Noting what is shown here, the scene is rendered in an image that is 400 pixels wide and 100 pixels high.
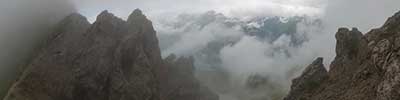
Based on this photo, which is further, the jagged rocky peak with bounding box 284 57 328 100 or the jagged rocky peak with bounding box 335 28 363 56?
the jagged rocky peak with bounding box 335 28 363 56

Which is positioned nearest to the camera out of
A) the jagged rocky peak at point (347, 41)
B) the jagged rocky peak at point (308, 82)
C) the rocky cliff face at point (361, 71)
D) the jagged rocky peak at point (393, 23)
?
the rocky cliff face at point (361, 71)

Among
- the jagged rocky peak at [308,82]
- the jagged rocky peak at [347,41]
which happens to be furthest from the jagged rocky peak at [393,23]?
the jagged rocky peak at [308,82]

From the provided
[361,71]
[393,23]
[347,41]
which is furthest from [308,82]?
A: [393,23]

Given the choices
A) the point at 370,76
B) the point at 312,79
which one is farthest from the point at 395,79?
the point at 312,79

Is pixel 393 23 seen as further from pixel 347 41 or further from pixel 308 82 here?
pixel 347 41

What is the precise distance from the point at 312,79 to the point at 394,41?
36.9 metres

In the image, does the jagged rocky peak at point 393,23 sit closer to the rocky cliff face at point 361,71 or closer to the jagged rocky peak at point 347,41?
the rocky cliff face at point 361,71

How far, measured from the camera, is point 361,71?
313 feet

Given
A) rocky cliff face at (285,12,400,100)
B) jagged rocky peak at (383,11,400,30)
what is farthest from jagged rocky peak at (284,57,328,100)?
jagged rocky peak at (383,11,400,30)

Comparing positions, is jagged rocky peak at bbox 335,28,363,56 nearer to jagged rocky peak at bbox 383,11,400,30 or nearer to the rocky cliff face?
the rocky cliff face

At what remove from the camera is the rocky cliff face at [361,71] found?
76.6m

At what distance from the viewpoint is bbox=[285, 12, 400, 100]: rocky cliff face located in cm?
7656

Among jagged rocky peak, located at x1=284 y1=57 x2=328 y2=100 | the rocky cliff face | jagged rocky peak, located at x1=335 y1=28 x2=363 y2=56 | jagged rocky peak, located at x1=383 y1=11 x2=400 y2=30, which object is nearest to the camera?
the rocky cliff face

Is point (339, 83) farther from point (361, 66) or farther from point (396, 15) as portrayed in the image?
point (396, 15)
